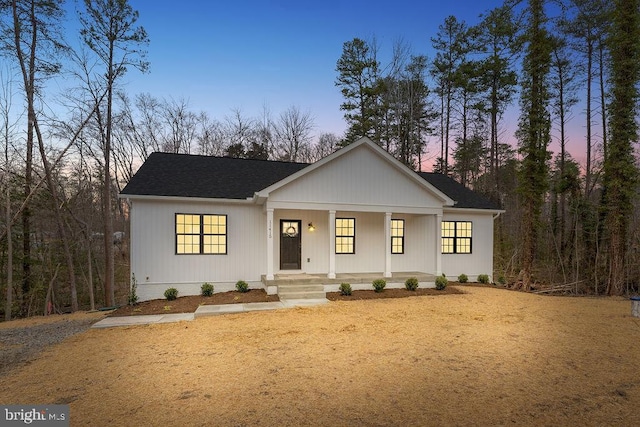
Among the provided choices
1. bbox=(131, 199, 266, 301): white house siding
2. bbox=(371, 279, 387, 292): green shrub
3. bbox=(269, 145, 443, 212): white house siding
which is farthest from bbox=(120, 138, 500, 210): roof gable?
bbox=(371, 279, 387, 292): green shrub

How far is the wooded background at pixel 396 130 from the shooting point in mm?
11289

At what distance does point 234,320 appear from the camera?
7.42 meters

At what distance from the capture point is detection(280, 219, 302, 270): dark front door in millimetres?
11383

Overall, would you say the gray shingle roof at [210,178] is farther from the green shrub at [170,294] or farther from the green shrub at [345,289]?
the green shrub at [345,289]

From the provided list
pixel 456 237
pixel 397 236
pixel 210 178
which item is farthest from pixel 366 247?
pixel 210 178

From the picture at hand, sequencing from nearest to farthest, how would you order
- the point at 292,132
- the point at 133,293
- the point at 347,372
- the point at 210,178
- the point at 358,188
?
the point at 347,372, the point at 133,293, the point at 358,188, the point at 210,178, the point at 292,132

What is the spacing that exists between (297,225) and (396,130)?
45.2 ft

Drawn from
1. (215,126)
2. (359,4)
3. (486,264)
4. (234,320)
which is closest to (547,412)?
(234,320)

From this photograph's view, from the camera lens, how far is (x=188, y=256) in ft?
33.3

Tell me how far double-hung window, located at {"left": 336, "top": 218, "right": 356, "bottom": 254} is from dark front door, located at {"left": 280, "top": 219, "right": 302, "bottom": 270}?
1.52 meters

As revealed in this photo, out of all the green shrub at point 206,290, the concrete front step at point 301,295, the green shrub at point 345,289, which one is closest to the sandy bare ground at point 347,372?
the concrete front step at point 301,295

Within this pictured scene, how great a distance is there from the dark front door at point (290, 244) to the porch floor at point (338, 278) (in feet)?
1.42

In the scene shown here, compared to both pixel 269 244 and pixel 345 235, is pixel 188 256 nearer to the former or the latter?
pixel 269 244

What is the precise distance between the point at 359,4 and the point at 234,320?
14385 mm
